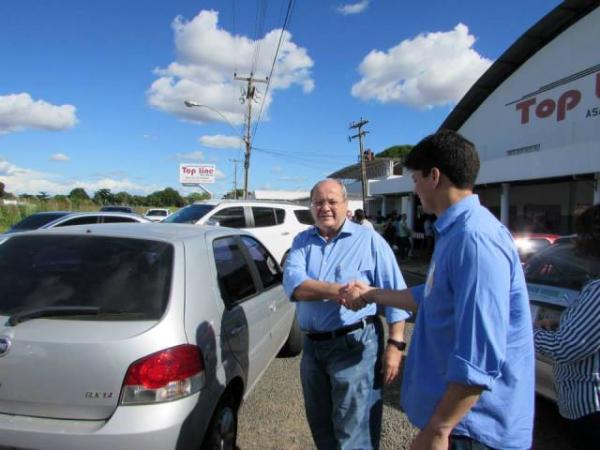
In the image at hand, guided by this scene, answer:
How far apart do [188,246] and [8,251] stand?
1133 millimetres

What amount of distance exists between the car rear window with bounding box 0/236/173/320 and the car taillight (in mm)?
219

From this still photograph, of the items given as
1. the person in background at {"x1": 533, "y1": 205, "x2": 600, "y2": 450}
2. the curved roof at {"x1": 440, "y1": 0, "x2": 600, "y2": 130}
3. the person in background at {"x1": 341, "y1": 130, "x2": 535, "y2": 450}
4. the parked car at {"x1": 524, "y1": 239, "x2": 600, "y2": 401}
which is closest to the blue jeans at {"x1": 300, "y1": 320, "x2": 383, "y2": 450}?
the person in background at {"x1": 341, "y1": 130, "x2": 535, "y2": 450}

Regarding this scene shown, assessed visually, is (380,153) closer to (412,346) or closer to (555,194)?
(555,194)

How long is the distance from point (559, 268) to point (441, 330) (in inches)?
117

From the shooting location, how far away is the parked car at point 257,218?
10734 millimetres

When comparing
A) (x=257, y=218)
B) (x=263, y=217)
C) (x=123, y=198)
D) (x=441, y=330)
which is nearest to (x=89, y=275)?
(x=441, y=330)

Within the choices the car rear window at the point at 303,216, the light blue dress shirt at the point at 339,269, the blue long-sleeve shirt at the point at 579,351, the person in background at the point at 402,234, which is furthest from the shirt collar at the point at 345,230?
the person in background at the point at 402,234

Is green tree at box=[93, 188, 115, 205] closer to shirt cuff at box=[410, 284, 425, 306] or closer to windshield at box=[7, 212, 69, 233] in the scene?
windshield at box=[7, 212, 69, 233]

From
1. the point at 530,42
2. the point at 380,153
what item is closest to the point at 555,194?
the point at 530,42

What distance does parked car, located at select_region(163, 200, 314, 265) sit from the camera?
10.7 meters

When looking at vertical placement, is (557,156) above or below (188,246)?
above

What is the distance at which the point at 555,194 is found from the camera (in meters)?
19.6

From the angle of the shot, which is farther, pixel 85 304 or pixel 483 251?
pixel 85 304

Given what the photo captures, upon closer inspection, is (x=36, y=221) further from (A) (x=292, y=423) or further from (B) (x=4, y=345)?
(B) (x=4, y=345)
